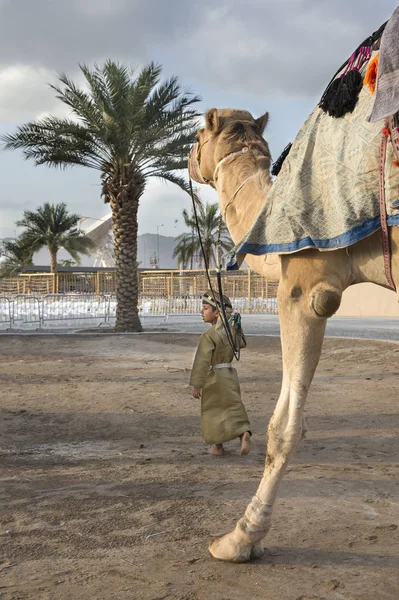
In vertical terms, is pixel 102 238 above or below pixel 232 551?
above

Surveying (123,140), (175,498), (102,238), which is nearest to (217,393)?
(175,498)

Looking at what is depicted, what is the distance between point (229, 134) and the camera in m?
4.05

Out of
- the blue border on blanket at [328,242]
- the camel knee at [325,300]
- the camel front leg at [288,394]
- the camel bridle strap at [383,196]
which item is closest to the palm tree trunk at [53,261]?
the camel front leg at [288,394]

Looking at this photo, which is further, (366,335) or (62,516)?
(366,335)

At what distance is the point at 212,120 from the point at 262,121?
0.31 m

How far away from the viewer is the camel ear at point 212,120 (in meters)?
4.02

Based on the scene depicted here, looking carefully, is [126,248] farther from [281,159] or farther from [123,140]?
[281,159]

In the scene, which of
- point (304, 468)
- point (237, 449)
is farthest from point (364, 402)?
point (304, 468)

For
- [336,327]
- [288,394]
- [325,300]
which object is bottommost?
[336,327]

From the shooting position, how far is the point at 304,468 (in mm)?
5574

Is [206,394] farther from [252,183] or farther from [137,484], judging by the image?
Result: [252,183]

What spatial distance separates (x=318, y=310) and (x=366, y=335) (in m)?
16.2

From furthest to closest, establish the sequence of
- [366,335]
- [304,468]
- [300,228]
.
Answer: [366,335] → [304,468] → [300,228]

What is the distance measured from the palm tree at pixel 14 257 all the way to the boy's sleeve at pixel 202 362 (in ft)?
Result: 142
